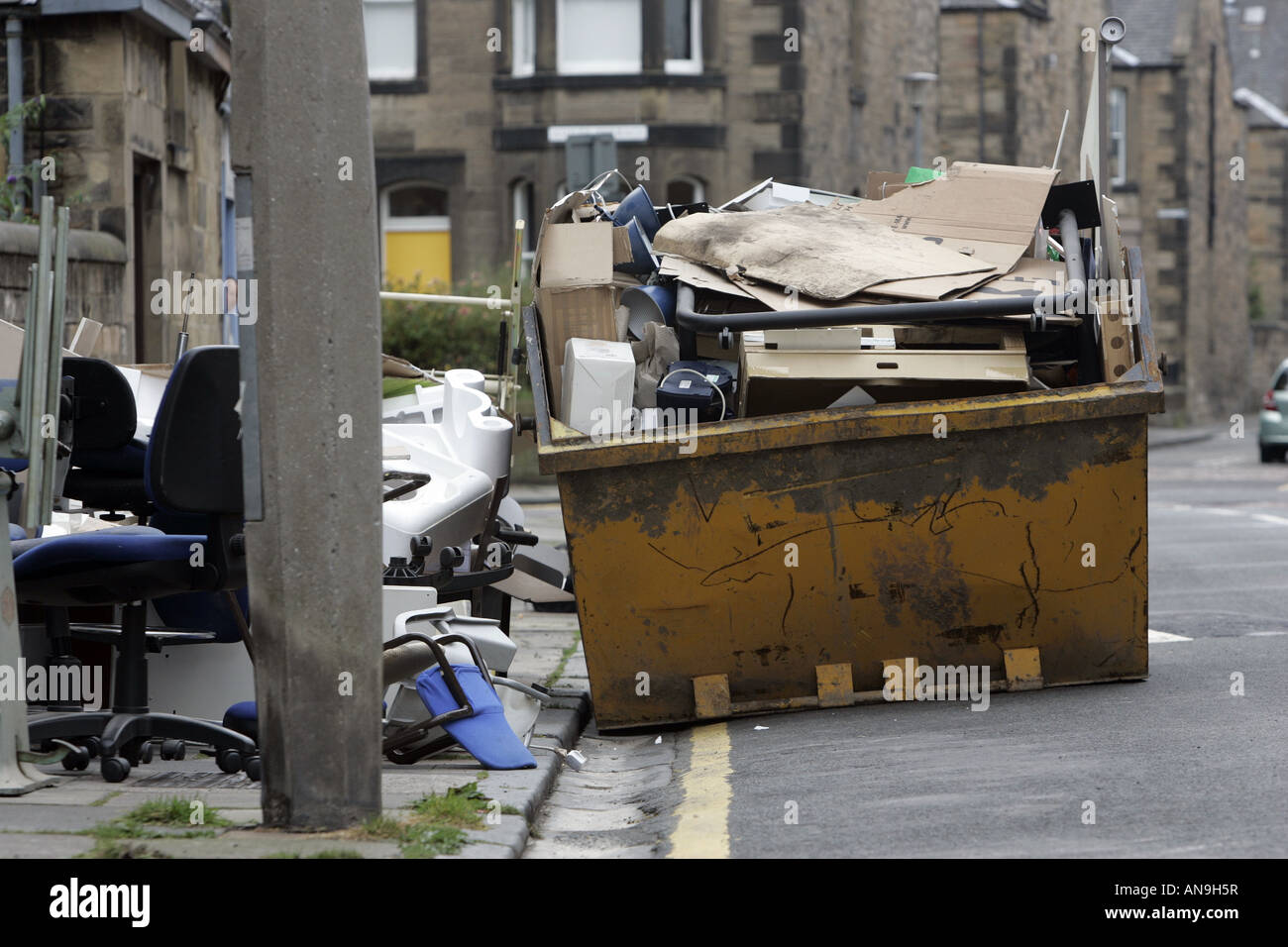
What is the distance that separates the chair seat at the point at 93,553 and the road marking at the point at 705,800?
165 centimetres

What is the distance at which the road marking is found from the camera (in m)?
4.75

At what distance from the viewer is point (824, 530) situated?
634cm

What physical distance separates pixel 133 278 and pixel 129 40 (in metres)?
1.81

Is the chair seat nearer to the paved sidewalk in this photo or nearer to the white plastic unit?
the paved sidewalk

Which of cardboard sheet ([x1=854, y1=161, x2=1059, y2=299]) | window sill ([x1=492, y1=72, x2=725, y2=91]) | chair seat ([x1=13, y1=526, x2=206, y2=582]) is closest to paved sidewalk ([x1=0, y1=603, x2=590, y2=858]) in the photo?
chair seat ([x1=13, y1=526, x2=206, y2=582])

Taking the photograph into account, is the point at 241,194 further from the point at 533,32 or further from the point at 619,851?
the point at 533,32

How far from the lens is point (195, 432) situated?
17.2 ft

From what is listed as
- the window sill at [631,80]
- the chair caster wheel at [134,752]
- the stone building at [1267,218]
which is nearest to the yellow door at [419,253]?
the window sill at [631,80]

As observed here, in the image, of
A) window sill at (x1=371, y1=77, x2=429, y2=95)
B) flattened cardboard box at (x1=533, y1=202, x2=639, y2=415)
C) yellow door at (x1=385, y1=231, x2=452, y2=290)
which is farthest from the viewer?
yellow door at (x1=385, y1=231, x2=452, y2=290)

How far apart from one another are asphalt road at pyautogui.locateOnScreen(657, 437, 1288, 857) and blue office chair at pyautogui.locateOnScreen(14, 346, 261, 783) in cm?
150

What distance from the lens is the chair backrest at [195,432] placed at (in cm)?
523

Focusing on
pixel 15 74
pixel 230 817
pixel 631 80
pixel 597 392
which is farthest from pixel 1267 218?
pixel 230 817
